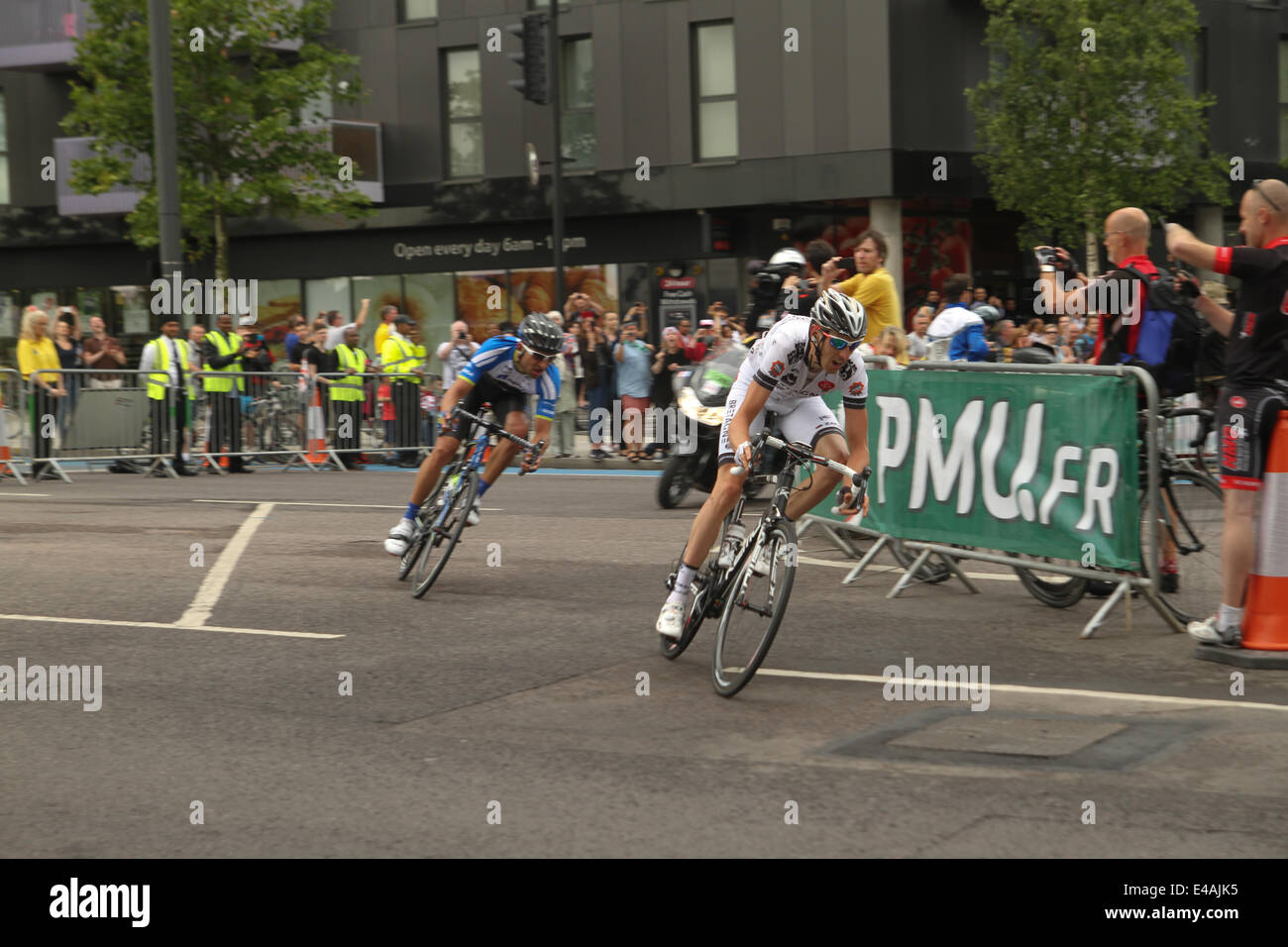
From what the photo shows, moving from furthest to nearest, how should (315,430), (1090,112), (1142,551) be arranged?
(1090,112) < (315,430) < (1142,551)

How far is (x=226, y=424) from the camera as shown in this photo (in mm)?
22078

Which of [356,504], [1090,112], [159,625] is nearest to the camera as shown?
[159,625]

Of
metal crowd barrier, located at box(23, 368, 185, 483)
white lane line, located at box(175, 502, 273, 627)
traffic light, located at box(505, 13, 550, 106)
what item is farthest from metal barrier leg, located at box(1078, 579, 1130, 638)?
traffic light, located at box(505, 13, 550, 106)

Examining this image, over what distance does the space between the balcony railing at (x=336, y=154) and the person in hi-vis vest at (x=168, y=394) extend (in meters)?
13.2

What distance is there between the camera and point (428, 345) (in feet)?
123

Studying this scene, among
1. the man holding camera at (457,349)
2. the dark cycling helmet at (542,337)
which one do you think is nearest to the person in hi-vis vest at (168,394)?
the man holding camera at (457,349)

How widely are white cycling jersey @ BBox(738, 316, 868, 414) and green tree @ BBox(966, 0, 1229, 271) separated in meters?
22.3

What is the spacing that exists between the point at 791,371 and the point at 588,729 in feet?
6.91

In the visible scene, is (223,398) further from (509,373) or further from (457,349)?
(509,373)

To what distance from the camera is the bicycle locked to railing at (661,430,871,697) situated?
279 inches

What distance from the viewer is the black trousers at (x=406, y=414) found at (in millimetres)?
23594

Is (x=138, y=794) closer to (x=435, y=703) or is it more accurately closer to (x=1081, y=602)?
(x=435, y=703)

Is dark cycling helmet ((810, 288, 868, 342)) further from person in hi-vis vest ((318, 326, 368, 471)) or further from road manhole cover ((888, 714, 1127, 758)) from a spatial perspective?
person in hi-vis vest ((318, 326, 368, 471))

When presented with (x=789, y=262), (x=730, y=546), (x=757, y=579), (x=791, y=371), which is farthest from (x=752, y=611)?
(x=789, y=262)
